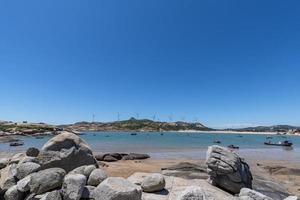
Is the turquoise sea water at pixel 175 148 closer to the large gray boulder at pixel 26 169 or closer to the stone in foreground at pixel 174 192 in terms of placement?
the stone in foreground at pixel 174 192

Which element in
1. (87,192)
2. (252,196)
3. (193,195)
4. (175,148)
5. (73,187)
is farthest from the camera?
(175,148)

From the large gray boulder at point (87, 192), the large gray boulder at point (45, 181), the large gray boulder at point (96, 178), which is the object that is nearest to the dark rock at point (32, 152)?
the large gray boulder at point (45, 181)

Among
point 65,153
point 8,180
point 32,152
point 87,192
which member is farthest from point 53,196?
point 32,152

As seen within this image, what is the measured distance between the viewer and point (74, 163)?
11.1m

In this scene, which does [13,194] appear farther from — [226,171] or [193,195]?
[226,171]

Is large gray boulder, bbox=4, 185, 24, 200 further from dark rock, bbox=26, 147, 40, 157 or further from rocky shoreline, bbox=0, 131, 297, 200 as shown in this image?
dark rock, bbox=26, 147, 40, 157

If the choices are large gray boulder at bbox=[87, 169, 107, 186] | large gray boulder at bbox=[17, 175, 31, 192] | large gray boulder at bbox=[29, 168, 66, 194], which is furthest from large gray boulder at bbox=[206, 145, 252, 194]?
large gray boulder at bbox=[17, 175, 31, 192]

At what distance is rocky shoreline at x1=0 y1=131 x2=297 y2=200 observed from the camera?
7613mm

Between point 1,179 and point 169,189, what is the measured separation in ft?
21.5

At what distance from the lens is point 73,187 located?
25.4 ft

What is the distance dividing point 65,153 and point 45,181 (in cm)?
250

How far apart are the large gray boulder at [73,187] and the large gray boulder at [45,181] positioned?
3.06 ft

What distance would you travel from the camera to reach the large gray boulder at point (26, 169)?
988cm

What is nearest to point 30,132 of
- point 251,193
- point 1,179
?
point 1,179
